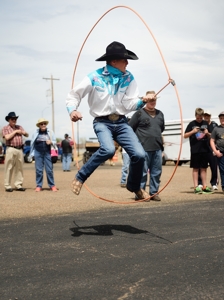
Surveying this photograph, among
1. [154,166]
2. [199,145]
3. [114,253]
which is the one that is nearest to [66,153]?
[199,145]

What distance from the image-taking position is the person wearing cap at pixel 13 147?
1369 cm

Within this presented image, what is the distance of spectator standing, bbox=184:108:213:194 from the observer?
12406 millimetres

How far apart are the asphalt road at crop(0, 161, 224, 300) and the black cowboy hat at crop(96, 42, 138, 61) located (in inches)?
87.1

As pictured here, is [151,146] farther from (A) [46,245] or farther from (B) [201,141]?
(A) [46,245]

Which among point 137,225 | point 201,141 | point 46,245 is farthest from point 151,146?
point 46,245

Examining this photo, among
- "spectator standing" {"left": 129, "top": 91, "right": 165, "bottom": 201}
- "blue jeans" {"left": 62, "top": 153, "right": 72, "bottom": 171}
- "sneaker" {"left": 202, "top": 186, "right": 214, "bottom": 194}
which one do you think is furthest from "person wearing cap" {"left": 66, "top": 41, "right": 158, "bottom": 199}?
"blue jeans" {"left": 62, "top": 153, "right": 72, "bottom": 171}

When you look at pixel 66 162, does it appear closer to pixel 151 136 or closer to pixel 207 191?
pixel 207 191

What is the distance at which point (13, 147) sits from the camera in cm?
1392

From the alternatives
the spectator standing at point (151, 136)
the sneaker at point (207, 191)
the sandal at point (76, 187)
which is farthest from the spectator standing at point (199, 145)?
the sandal at point (76, 187)

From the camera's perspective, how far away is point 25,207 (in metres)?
10.0

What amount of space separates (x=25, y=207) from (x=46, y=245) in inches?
158

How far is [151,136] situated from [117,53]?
161 inches

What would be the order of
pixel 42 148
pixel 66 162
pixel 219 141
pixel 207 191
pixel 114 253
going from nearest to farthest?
pixel 114 253 → pixel 219 141 → pixel 207 191 → pixel 42 148 → pixel 66 162

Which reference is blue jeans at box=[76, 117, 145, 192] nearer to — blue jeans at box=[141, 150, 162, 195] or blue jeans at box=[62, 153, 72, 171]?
blue jeans at box=[141, 150, 162, 195]
